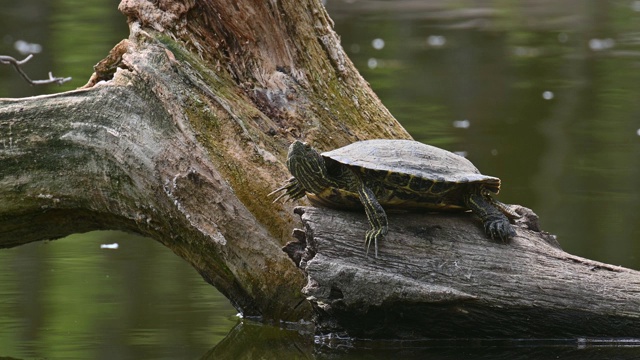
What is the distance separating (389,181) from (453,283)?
43cm

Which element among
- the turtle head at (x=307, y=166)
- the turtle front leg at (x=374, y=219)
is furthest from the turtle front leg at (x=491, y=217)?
the turtle head at (x=307, y=166)

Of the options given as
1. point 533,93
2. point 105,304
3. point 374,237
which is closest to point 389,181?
point 374,237

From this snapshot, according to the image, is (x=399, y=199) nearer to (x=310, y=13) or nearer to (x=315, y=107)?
(x=315, y=107)

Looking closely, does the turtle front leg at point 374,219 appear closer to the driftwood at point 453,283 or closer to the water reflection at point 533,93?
the driftwood at point 453,283

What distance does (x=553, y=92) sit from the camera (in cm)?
912

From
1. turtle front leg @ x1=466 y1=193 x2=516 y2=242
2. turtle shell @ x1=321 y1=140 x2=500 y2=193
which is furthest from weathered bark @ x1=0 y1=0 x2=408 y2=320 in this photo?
turtle front leg @ x1=466 y1=193 x2=516 y2=242

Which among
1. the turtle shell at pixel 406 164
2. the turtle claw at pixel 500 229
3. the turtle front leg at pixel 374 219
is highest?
the turtle shell at pixel 406 164

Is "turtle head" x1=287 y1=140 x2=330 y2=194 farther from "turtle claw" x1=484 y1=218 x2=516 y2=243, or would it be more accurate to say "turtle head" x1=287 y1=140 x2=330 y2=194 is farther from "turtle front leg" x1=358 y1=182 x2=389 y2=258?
"turtle claw" x1=484 y1=218 x2=516 y2=243

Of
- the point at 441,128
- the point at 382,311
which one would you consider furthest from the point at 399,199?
the point at 441,128

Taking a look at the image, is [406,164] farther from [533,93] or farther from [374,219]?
[533,93]

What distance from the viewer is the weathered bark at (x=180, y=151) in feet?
12.9

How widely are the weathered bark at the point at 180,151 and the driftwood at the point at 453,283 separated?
349mm

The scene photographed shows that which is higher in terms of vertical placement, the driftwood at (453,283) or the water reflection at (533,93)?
the water reflection at (533,93)

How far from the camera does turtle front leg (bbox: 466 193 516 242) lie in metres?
3.69
